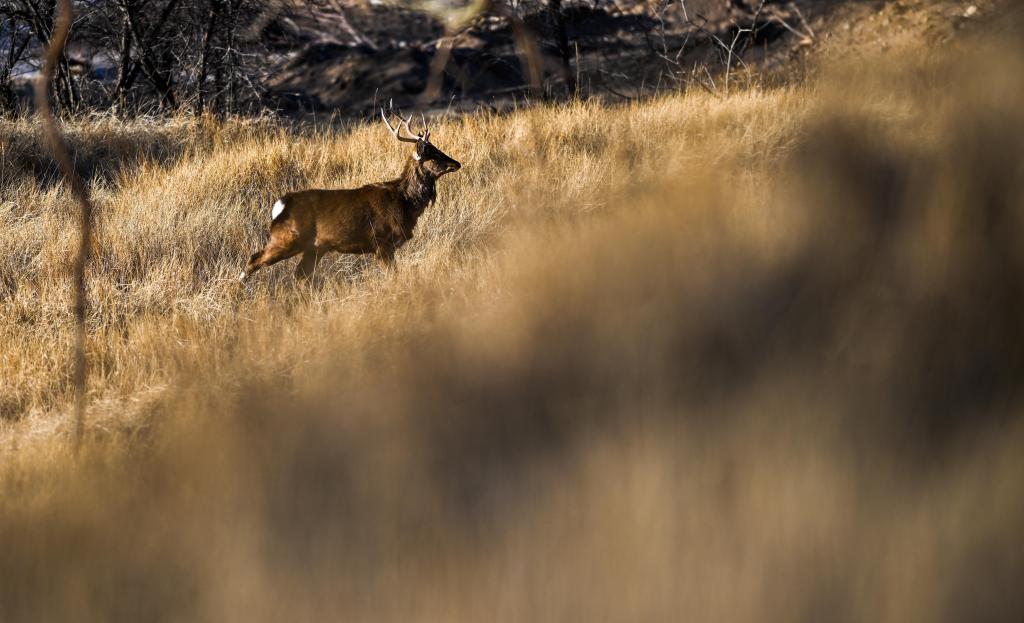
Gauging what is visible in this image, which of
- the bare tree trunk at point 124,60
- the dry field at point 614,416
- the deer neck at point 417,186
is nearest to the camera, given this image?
the dry field at point 614,416

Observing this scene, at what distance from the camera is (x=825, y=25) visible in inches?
741

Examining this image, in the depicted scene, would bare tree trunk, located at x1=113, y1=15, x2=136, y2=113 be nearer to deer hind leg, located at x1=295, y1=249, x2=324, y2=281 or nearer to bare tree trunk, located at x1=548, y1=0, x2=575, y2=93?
bare tree trunk, located at x1=548, y1=0, x2=575, y2=93

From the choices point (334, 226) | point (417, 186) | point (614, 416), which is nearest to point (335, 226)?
point (334, 226)

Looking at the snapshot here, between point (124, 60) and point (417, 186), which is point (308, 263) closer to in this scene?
point (417, 186)

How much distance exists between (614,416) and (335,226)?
8.48 ft

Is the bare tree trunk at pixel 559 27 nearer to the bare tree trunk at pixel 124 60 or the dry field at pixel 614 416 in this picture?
the bare tree trunk at pixel 124 60

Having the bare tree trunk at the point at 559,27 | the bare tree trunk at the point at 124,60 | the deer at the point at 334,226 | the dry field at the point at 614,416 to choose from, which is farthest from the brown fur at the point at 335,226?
the bare tree trunk at the point at 559,27

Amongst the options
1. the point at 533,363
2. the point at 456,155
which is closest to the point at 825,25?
the point at 456,155

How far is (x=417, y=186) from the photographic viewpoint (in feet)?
18.2

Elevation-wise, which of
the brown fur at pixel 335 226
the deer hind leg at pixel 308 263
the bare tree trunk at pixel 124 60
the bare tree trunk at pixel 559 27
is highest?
the bare tree trunk at pixel 559 27

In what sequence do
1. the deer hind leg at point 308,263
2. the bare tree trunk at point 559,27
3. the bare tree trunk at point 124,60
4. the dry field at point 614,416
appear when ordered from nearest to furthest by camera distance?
the dry field at point 614,416, the deer hind leg at point 308,263, the bare tree trunk at point 124,60, the bare tree trunk at point 559,27

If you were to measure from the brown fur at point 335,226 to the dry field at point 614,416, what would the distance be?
0.30m

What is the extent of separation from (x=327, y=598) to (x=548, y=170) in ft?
13.5

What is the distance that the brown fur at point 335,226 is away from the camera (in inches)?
200
